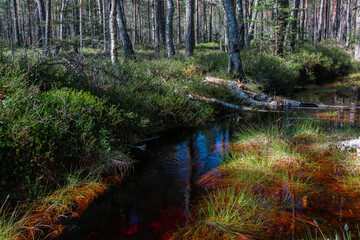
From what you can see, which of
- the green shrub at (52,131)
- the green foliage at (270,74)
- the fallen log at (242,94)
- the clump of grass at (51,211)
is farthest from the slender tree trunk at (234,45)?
the clump of grass at (51,211)

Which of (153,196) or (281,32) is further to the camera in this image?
(281,32)

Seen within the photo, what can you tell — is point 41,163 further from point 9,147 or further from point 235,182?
point 235,182

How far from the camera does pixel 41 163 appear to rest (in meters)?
4.23

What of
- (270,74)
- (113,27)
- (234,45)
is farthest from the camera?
(270,74)

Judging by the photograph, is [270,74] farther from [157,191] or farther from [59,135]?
[59,135]

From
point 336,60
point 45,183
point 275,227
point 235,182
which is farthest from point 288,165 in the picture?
point 336,60

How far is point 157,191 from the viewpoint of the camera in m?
4.69

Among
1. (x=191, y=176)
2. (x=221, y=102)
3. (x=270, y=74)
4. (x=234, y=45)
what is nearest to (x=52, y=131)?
(x=191, y=176)

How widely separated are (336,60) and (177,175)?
20.9 metres

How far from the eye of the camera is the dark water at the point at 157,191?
3.64m

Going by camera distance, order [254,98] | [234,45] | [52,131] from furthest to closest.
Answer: [234,45]
[254,98]
[52,131]

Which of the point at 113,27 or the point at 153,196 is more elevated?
the point at 113,27

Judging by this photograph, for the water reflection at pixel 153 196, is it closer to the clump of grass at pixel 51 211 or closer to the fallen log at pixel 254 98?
the clump of grass at pixel 51 211

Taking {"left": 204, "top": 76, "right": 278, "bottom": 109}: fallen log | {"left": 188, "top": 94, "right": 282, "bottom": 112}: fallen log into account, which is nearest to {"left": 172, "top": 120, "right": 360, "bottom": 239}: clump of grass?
{"left": 188, "top": 94, "right": 282, "bottom": 112}: fallen log
